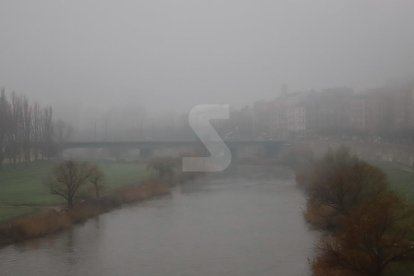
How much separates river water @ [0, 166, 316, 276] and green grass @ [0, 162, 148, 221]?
0.87 meters

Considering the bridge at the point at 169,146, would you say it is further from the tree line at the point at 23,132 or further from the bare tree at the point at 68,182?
the bare tree at the point at 68,182

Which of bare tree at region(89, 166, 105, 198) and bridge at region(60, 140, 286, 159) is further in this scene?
bridge at region(60, 140, 286, 159)

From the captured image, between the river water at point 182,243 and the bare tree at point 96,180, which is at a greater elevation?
the bare tree at point 96,180

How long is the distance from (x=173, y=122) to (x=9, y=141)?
6.89 m

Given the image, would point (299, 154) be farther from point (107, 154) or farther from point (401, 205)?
point (401, 205)

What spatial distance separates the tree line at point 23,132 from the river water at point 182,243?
566 centimetres

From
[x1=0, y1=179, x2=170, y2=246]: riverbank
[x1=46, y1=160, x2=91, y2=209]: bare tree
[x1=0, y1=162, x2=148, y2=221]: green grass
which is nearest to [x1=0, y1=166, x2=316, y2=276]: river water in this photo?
[x1=0, y1=179, x2=170, y2=246]: riverbank

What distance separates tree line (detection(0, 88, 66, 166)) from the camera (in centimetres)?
1236

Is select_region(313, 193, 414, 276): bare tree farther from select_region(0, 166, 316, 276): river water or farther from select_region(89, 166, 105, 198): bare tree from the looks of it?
select_region(89, 166, 105, 198): bare tree

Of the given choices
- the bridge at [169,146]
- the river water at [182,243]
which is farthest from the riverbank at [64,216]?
the bridge at [169,146]

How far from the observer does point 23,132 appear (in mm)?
13469

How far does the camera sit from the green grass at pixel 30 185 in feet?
22.3

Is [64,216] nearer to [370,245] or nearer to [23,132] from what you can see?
[370,245]

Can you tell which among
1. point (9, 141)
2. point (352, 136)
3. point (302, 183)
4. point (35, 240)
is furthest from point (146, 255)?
point (9, 141)
